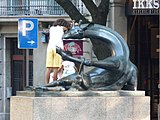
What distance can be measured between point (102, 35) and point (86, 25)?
1.10ft

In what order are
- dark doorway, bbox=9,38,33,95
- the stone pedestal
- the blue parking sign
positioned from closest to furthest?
1. the stone pedestal
2. the blue parking sign
3. dark doorway, bbox=9,38,33,95

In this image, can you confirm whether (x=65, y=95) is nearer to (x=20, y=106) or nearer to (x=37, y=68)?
(x=20, y=106)

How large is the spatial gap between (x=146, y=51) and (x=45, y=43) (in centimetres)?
371

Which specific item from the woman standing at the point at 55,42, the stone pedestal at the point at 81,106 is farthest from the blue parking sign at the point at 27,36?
the stone pedestal at the point at 81,106

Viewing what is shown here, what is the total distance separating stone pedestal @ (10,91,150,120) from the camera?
1006 cm

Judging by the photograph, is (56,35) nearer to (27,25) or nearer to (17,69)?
(27,25)

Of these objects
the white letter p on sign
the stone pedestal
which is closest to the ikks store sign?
the white letter p on sign

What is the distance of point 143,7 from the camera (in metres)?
21.7

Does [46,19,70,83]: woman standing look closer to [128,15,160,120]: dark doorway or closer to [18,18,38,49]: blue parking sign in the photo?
[18,18,38,49]: blue parking sign

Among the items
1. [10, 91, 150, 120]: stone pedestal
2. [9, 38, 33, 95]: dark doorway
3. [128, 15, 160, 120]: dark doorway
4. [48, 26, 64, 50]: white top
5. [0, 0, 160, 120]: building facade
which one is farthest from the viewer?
[9, 38, 33, 95]: dark doorway

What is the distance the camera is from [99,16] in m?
18.3

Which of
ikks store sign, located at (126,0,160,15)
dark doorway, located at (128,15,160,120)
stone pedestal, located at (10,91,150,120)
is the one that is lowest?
stone pedestal, located at (10,91,150,120)

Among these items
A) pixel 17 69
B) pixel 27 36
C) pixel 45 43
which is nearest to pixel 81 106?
pixel 27 36

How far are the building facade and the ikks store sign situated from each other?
0.04 meters
